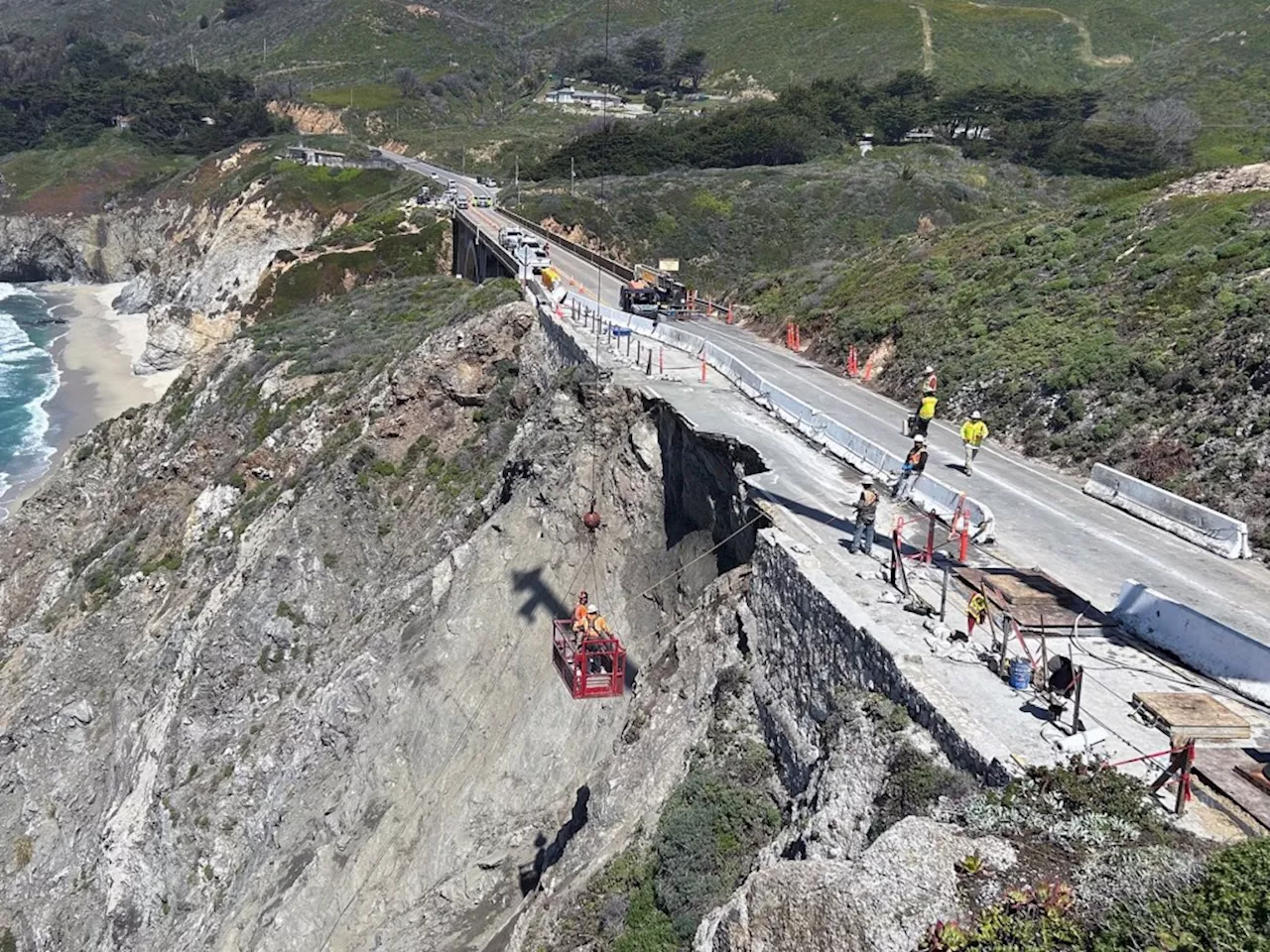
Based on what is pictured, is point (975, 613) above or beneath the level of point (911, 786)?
above

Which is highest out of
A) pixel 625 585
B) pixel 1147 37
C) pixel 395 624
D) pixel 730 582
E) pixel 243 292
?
pixel 1147 37

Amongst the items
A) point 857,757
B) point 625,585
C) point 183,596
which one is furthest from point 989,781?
point 183,596

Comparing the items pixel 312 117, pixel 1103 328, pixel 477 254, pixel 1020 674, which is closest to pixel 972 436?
pixel 1103 328

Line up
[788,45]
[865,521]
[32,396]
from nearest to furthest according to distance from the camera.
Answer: [865,521]
[32,396]
[788,45]

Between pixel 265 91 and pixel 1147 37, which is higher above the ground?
pixel 1147 37

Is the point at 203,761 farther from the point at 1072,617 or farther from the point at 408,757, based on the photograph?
the point at 1072,617

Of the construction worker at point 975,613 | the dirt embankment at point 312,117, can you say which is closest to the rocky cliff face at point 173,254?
the dirt embankment at point 312,117

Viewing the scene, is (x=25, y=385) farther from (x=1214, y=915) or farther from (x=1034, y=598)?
(x=1214, y=915)
